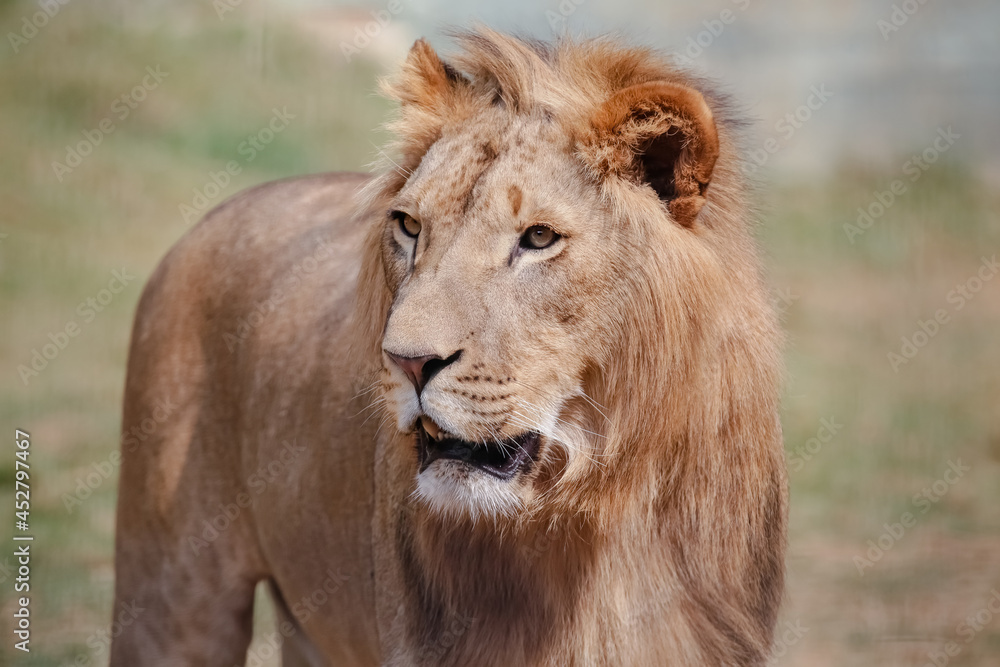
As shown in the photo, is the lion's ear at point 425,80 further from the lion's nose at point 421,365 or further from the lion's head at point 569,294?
the lion's nose at point 421,365

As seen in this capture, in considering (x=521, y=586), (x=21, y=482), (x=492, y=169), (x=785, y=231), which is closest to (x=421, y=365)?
(x=492, y=169)

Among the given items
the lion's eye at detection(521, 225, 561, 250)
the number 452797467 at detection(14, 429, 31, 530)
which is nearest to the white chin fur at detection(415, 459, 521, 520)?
Result: the lion's eye at detection(521, 225, 561, 250)

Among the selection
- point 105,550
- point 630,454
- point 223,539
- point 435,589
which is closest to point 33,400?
point 105,550

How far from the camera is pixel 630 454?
79.9 inches

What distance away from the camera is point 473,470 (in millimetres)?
1900

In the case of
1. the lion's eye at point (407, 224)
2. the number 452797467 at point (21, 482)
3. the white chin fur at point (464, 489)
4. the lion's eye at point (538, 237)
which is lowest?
the number 452797467 at point (21, 482)

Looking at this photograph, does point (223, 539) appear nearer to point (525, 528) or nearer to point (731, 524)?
point (525, 528)

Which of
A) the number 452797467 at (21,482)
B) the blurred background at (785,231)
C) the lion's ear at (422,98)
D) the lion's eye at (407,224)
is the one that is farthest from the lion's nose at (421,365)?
the number 452797467 at (21,482)

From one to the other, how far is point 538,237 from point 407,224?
31 centimetres

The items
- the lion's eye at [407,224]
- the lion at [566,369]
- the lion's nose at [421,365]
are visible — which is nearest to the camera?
the lion's nose at [421,365]

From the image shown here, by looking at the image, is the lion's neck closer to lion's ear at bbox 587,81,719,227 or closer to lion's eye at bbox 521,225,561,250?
lion's eye at bbox 521,225,561,250

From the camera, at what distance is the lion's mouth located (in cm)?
191

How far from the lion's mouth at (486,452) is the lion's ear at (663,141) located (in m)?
0.52

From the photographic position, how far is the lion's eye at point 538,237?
6.31ft
